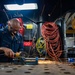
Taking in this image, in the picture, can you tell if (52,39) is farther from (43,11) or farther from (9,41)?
(9,41)

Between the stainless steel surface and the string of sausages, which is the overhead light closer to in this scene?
the string of sausages

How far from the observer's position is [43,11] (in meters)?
4.36

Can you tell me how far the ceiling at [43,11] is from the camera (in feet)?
12.4

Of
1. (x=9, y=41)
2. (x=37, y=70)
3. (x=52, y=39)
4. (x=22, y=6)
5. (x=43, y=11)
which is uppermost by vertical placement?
(x=22, y=6)

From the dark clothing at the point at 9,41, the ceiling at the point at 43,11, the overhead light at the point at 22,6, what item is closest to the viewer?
the dark clothing at the point at 9,41

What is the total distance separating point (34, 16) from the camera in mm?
5000

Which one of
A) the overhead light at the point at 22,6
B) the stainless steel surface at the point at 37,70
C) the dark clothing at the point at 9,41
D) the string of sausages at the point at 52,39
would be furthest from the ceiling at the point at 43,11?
the stainless steel surface at the point at 37,70

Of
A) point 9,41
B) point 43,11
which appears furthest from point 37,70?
point 43,11

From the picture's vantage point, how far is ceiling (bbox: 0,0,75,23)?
3.79 metres

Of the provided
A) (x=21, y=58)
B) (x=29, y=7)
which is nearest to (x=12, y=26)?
(x=21, y=58)

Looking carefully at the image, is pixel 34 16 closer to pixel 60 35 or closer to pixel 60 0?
pixel 60 35

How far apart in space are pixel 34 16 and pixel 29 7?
0.63 m

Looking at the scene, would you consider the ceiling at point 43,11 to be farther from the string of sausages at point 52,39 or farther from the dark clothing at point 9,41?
the dark clothing at point 9,41

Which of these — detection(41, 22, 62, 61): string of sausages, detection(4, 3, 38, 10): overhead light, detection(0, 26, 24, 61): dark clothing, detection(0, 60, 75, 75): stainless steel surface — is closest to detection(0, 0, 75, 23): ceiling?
detection(4, 3, 38, 10): overhead light
